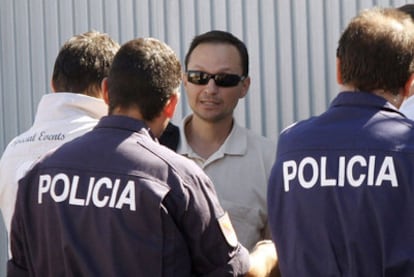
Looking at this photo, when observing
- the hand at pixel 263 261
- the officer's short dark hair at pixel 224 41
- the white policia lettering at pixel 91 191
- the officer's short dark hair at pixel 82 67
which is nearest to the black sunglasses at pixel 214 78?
the officer's short dark hair at pixel 224 41

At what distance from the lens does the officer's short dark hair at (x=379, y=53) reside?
2.96 metres

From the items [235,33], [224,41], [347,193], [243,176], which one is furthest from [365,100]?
[235,33]

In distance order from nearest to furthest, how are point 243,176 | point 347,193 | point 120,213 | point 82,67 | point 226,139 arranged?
point 347,193, point 120,213, point 82,67, point 243,176, point 226,139

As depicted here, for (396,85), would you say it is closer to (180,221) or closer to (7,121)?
(180,221)

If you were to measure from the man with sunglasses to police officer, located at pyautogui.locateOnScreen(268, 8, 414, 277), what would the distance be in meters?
0.92

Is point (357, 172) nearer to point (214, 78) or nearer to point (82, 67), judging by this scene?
point (82, 67)

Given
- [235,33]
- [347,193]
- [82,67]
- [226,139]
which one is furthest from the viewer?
[235,33]

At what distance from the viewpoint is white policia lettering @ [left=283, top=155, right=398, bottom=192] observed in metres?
2.85

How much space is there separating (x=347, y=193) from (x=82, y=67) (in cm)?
123

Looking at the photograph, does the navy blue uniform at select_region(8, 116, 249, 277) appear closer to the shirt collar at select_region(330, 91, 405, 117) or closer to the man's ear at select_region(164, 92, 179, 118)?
the man's ear at select_region(164, 92, 179, 118)

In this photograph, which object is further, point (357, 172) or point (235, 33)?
point (235, 33)

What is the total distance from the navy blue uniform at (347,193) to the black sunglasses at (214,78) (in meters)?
1.18

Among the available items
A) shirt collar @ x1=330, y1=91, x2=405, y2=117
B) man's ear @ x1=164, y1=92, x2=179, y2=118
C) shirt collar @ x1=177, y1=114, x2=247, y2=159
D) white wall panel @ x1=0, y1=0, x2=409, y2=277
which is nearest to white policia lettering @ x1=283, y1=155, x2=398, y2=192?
shirt collar @ x1=330, y1=91, x2=405, y2=117

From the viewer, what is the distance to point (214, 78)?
13.7 feet
